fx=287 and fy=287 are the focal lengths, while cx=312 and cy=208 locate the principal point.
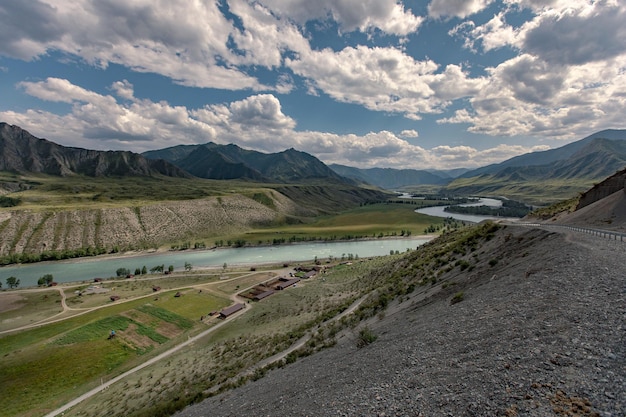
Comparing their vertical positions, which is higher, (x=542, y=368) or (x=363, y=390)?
(x=542, y=368)

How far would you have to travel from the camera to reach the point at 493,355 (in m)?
11.2

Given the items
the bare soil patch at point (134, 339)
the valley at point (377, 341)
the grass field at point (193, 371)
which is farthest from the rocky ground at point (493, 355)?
the bare soil patch at point (134, 339)

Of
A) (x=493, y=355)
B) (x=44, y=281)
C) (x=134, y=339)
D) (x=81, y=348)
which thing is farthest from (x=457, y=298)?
(x=44, y=281)

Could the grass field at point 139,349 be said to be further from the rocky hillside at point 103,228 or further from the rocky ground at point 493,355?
the rocky hillside at point 103,228

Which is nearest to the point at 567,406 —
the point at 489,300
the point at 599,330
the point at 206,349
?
the point at 599,330

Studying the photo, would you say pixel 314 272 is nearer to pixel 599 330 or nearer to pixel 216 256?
pixel 216 256

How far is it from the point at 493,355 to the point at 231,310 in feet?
203

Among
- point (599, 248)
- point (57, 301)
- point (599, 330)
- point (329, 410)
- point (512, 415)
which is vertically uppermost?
point (599, 248)

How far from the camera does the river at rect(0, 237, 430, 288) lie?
362 feet

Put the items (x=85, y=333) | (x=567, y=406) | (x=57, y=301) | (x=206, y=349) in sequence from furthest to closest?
(x=57, y=301)
(x=85, y=333)
(x=206, y=349)
(x=567, y=406)

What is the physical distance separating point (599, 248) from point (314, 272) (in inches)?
3268

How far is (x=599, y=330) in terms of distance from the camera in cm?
1059

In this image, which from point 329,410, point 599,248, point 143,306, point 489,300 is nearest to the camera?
point 329,410

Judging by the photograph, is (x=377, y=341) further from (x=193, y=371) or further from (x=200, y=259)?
(x=200, y=259)
